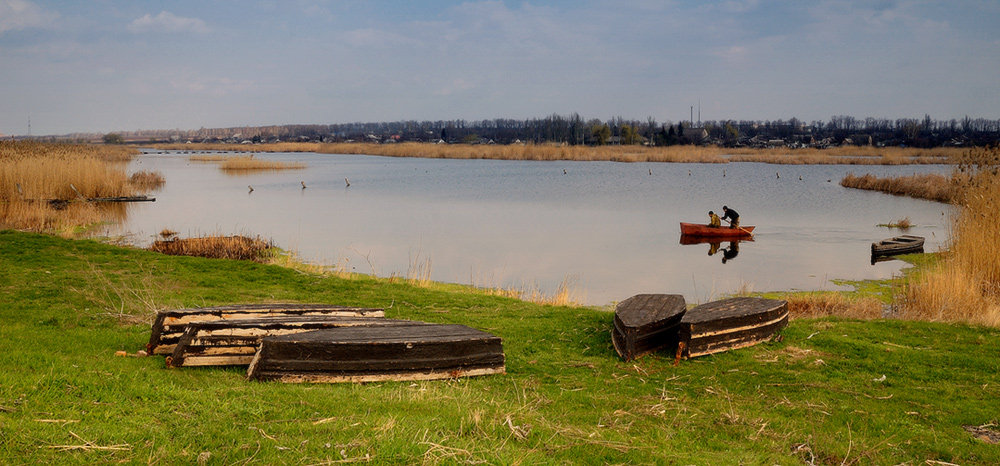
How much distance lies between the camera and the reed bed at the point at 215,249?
697 inches

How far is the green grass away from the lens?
13.5 ft

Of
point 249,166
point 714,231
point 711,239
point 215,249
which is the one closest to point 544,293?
point 215,249

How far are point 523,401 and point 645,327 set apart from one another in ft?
8.06

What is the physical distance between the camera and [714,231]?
1019 inches

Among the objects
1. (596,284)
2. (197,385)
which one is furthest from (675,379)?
(596,284)

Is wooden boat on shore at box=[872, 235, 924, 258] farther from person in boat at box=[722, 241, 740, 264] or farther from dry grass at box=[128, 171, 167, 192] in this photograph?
dry grass at box=[128, 171, 167, 192]

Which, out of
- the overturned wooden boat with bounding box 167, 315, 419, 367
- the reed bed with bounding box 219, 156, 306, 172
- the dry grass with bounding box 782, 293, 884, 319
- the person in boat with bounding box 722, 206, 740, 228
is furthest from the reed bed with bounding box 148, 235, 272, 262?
the reed bed with bounding box 219, 156, 306, 172

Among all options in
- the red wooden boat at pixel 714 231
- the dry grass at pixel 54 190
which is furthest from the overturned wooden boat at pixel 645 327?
the dry grass at pixel 54 190

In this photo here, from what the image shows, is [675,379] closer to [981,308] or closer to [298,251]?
[981,308]

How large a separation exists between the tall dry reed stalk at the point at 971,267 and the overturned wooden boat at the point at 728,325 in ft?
12.7

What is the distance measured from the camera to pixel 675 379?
723 centimetres

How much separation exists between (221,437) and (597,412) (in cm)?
306

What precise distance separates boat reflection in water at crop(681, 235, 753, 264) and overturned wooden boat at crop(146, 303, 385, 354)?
712 inches

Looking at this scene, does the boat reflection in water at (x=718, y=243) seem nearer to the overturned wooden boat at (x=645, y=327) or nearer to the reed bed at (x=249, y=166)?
the overturned wooden boat at (x=645, y=327)
